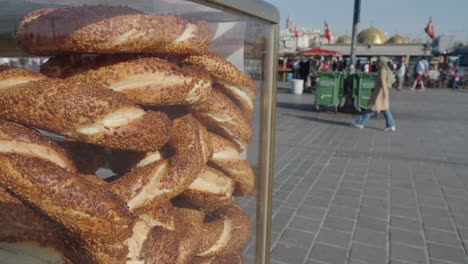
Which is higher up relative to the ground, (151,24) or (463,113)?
(151,24)

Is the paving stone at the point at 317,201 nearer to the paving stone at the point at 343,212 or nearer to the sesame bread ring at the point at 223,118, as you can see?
the paving stone at the point at 343,212

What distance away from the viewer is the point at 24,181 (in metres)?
0.93

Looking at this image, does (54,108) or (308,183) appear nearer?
(54,108)

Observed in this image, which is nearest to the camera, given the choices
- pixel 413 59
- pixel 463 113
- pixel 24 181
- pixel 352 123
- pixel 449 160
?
pixel 24 181

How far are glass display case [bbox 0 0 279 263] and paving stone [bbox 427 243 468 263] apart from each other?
2.73 metres

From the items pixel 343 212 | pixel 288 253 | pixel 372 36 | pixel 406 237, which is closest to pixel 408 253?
pixel 406 237

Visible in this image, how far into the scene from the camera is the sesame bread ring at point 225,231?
1460 mm

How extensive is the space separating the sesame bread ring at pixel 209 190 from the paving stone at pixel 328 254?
2.34 m

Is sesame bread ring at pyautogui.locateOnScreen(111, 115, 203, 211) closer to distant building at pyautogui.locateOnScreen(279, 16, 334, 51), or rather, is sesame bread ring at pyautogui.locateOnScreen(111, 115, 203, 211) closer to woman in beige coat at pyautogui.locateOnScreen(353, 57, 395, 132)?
woman in beige coat at pyautogui.locateOnScreen(353, 57, 395, 132)

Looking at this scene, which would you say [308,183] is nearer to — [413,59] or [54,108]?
[54,108]

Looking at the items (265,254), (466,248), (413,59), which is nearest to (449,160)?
(466,248)

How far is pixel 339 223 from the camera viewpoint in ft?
14.0

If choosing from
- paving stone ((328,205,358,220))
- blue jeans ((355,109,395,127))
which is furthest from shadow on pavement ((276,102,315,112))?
paving stone ((328,205,358,220))

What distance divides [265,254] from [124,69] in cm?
109
